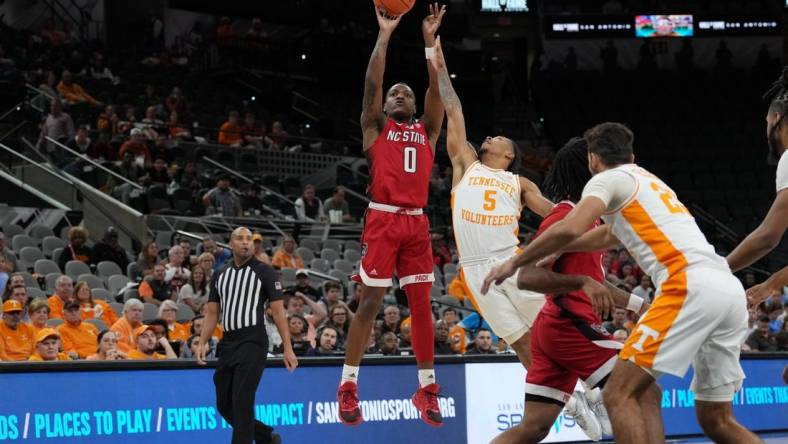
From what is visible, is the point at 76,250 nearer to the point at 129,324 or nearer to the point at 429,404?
the point at 129,324

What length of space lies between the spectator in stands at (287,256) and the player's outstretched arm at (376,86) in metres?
7.63

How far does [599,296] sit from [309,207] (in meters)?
13.0

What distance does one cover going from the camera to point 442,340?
12.6 meters

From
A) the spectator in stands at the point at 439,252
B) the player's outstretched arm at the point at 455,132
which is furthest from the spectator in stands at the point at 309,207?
the player's outstretched arm at the point at 455,132

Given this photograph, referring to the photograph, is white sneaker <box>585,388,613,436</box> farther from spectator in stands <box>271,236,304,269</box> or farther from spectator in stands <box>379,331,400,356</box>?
spectator in stands <box>271,236,304,269</box>

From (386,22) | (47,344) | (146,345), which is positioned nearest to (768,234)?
(386,22)

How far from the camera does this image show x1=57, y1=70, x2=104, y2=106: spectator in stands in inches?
782

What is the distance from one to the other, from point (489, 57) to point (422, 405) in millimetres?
24137

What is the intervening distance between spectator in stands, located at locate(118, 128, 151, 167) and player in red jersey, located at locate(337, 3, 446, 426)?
10521mm

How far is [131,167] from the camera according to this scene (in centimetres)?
1731

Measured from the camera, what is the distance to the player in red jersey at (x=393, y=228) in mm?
7656

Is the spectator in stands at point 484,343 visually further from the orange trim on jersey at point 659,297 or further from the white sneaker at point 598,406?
the orange trim on jersey at point 659,297

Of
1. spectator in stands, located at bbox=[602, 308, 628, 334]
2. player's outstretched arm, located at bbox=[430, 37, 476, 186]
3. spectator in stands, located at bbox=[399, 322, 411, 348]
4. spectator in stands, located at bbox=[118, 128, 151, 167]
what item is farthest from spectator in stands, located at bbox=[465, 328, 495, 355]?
spectator in stands, located at bbox=[118, 128, 151, 167]

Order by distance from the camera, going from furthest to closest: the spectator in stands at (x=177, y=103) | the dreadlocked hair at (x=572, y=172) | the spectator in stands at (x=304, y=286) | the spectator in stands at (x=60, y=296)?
the spectator in stands at (x=177, y=103) → the spectator in stands at (x=304, y=286) → the spectator in stands at (x=60, y=296) → the dreadlocked hair at (x=572, y=172)
